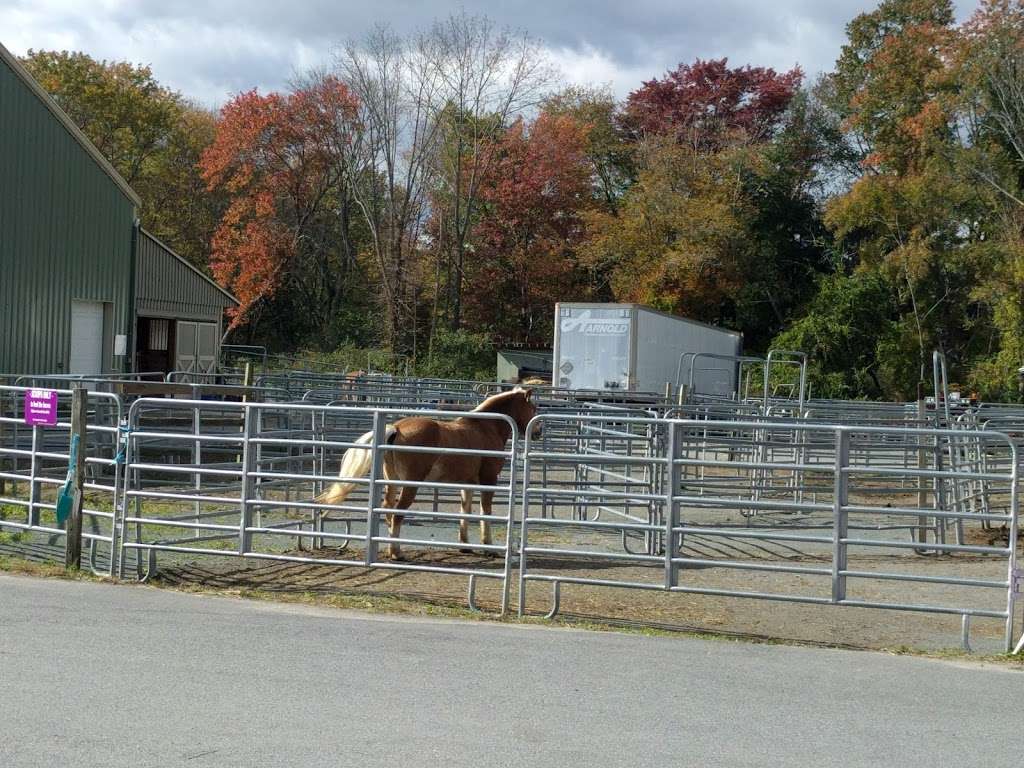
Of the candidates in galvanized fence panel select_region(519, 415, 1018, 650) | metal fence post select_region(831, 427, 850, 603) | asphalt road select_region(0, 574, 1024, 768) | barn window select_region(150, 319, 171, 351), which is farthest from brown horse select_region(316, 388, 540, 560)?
barn window select_region(150, 319, 171, 351)

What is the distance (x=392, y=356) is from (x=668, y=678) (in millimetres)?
39514

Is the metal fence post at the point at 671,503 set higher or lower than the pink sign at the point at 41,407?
lower

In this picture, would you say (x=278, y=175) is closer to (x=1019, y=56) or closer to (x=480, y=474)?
(x=1019, y=56)

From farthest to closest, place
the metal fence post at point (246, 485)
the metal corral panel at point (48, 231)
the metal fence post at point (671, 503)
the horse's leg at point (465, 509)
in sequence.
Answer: the metal corral panel at point (48, 231) < the horse's leg at point (465, 509) < the metal fence post at point (246, 485) < the metal fence post at point (671, 503)

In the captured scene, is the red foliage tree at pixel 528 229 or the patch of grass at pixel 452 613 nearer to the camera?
the patch of grass at pixel 452 613

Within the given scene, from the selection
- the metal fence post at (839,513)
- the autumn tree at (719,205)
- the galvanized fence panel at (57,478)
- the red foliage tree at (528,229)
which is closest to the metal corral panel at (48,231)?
the galvanized fence panel at (57,478)

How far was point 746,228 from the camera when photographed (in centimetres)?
4703

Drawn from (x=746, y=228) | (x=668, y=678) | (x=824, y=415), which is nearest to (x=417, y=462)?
(x=668, y=678)

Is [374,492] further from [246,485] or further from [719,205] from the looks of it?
[719,205]

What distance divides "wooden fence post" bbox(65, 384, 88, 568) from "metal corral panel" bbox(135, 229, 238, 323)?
24561 mm

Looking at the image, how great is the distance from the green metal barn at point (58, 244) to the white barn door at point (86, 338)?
0.08ft

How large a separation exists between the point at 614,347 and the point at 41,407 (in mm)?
21339

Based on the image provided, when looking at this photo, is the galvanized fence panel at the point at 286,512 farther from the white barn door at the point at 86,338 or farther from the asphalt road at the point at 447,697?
the white barn door at the point at 86,338

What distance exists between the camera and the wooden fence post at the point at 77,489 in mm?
9859
